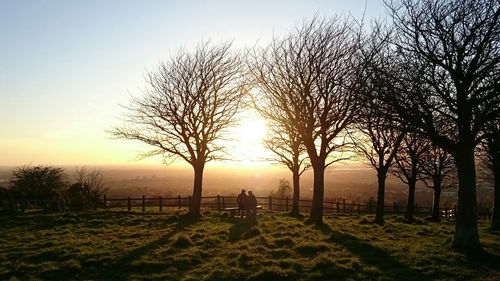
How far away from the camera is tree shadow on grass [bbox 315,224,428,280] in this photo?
12.7 meters

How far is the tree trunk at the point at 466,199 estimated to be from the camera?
16.6 meters

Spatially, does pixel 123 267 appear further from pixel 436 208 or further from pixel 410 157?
pixel 436 208

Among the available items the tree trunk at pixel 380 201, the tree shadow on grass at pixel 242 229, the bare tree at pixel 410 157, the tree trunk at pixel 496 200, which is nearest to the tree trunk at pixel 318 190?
the tree shadow on grass at pixel 242 229

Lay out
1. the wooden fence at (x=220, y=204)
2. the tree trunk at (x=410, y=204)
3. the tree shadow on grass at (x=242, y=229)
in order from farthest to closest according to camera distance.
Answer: the wooden fence at (x=220, y=204) → the tree trunk at (x=410, y=204) → the tree shadow on grass at (x=242, y=229)

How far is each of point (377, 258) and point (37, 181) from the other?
3933 centimetres

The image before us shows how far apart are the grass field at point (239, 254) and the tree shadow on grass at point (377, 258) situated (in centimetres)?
3

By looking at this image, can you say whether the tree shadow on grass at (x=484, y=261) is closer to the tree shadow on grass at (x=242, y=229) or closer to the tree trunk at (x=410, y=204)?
the tree shadow on grass at (x=242, y=229)

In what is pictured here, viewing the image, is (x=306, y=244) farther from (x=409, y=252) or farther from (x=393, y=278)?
(x=393, y=278)

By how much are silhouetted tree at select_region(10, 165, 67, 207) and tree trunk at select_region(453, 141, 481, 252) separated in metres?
36.1

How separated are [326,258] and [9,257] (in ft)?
35.5

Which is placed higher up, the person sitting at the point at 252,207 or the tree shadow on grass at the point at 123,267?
the person sitting at the point at 252,207

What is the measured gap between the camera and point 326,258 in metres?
14.4

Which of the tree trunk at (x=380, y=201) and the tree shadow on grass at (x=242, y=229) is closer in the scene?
the tree shadow on grass at (x=242, y=229)

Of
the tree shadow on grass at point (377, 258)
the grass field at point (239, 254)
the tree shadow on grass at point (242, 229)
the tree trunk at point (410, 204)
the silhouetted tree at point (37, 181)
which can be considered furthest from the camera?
the silhouetted tree at point (37, 181)
